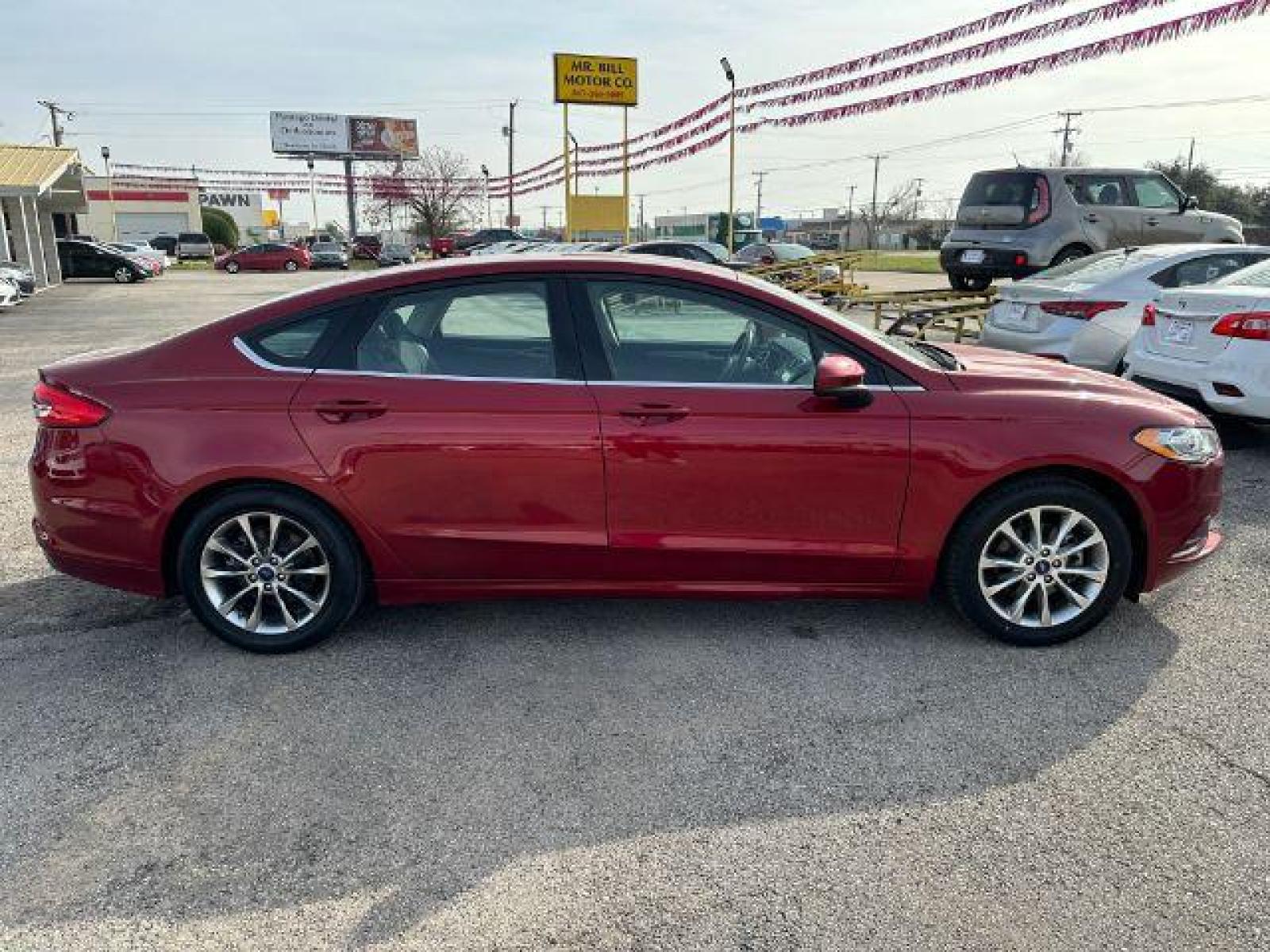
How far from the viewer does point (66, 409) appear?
351 cm

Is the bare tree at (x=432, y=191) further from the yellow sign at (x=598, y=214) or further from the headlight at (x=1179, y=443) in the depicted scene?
the headlight at (x=1179, y=443)

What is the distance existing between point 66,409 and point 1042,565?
12.6 feet

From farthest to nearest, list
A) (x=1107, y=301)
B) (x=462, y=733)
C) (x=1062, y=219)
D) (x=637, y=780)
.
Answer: (x=1062, y=219)
(x=1107, y=301)
(x=462, y=733)
(x=637, y=780)

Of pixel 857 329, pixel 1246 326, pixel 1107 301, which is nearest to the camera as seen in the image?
pixel 857 329

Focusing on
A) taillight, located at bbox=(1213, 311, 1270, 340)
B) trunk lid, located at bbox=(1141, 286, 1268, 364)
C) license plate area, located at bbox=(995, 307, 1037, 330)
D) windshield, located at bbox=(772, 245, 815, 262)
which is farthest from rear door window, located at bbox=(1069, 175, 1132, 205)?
windshield, located at bbox=(772, 245, 815, 262)

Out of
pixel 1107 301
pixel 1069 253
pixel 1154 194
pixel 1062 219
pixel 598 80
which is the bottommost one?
pixel 1107 301

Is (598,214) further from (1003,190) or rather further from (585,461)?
(585,461)

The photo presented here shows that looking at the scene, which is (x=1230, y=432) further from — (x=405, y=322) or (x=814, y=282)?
(x=814, y=282)

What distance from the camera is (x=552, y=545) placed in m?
3.52

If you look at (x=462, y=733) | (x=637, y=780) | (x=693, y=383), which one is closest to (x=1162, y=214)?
(x=693, y=383)

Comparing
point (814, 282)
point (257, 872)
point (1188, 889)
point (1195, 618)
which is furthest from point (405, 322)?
point (814, 282)

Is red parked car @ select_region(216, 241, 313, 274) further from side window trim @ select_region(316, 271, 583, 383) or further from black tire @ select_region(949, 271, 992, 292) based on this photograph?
side window trim @ select_region(316, 271, 583, 383)

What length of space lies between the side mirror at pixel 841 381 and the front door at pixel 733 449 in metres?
0.05

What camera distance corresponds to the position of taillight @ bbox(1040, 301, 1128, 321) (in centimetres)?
751
